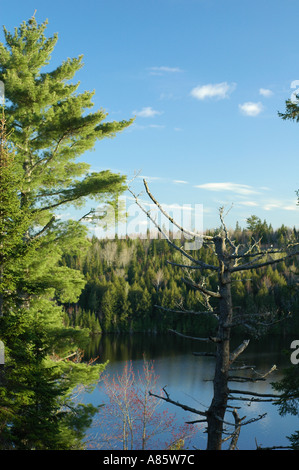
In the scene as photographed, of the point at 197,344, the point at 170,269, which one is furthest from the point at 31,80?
the point at 170,269

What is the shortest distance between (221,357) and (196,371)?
30870mm

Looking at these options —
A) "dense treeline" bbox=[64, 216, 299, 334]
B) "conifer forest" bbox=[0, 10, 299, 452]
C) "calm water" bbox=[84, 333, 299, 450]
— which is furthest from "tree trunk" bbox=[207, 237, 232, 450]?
"dense treeline" bbox=[64, 216, 299, 334]

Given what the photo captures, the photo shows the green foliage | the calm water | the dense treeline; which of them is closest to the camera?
the green foliage

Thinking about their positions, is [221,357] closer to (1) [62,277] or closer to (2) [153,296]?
(1) [62,277]

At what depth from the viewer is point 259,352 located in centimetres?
4175

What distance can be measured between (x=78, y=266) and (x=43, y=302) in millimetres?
77057

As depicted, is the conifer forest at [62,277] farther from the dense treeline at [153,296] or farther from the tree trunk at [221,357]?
the dense treeline at [153,296]

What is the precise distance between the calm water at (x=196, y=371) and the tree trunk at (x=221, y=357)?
4.51 metres

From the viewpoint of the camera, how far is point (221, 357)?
Answer: 4320mm

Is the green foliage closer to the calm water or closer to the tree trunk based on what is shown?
the calm water

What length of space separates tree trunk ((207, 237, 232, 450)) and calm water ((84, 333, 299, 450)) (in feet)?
14.8

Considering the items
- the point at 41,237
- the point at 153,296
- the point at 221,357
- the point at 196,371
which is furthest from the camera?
the point at 153,296

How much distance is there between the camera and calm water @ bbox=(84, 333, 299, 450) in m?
20.3

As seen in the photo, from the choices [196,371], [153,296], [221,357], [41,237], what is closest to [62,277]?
[41,237]
